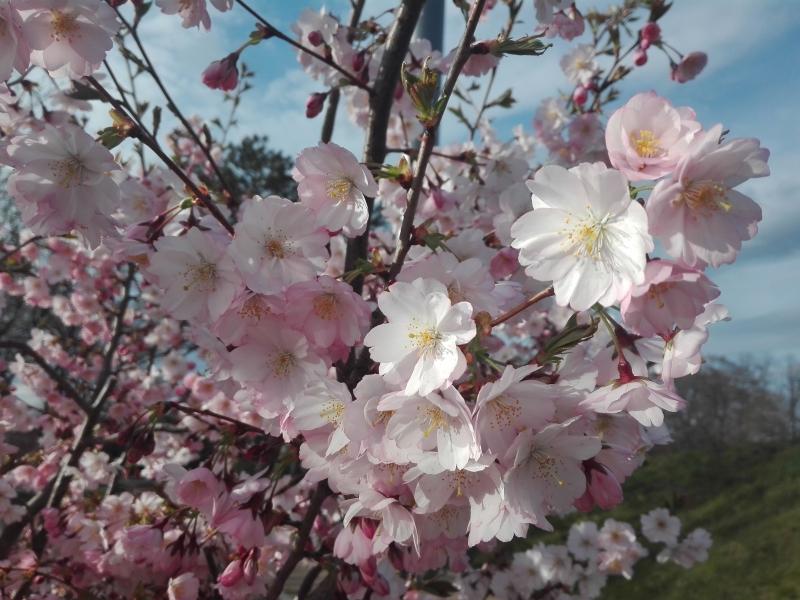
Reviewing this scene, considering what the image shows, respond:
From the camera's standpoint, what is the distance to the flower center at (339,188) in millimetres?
1401

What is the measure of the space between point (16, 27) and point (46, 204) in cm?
36

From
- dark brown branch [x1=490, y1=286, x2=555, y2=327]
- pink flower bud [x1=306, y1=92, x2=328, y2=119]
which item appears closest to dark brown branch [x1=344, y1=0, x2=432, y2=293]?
pink flower bud [x1=306, y1=92, x2=328, y2=119]

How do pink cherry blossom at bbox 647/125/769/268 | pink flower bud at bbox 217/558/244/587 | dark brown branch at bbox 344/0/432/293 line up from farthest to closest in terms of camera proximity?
dark brown branch at bbox 344/0/432/293
pink flower bud at bbox 217/558/244/587
pink cherry blossom at bbox 647/125/769/268

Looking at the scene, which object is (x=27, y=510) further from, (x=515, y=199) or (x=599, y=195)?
(x=599, y=195)

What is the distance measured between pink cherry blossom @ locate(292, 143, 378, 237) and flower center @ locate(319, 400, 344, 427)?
1.18 ft

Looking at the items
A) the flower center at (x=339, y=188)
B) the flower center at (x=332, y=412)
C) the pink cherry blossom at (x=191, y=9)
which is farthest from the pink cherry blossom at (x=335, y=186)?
the pink cherry blossom at (x=191, y=9)

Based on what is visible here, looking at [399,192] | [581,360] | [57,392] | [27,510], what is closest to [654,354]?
[581,360]

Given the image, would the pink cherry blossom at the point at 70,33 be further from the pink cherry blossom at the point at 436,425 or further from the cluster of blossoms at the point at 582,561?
the cluster of blossoms at the point at 582,561

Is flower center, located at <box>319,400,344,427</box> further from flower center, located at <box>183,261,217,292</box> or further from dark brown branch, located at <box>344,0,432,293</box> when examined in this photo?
dark brown branch, located at <box>344,0,432,293</box>

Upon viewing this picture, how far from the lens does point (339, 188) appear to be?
1.41 m

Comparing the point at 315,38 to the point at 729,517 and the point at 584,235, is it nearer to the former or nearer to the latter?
the point at 584,235

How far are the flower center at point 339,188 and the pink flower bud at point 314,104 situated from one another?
97 cm

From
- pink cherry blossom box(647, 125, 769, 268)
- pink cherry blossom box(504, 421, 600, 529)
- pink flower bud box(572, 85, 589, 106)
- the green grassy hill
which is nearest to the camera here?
pink cherry blossom box(647, 125, 769, 268)

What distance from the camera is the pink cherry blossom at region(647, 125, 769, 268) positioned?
3.15ft
